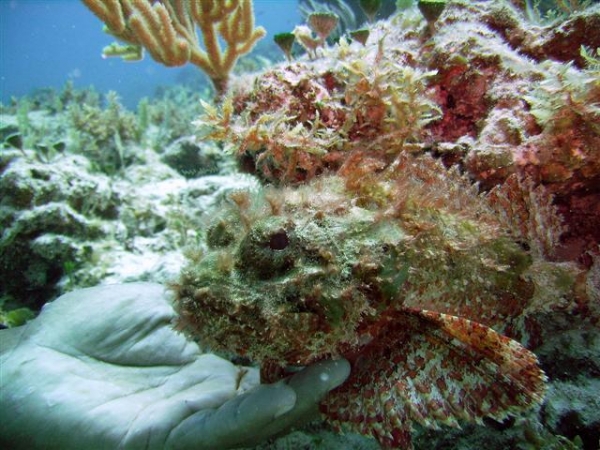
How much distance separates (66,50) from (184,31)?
5465 inches

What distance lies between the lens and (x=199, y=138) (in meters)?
2.90

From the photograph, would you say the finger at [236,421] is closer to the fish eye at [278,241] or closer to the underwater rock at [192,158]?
the fish eye at [278,241]

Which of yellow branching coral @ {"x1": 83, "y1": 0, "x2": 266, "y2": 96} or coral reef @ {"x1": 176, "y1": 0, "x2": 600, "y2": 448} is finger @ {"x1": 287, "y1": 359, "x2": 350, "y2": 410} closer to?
coral reef @ {"x1": 176, "y1": 0, "x2": 600, "y2": 448}

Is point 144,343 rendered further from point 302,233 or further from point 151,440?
point 302,233

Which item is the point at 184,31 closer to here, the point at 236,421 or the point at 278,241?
the point at 278,241

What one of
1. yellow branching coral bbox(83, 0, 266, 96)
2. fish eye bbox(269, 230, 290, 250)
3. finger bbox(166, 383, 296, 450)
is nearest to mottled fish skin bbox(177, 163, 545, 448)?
fish eye bbox(269, 230, 290, 250)

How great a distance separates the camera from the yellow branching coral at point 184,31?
4285 millimetres

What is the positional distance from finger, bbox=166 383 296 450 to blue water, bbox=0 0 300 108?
81105 mm

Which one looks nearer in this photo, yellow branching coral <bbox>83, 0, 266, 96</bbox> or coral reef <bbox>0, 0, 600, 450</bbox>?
coral reef <bbox>0, 0, 600, 450</bbox>

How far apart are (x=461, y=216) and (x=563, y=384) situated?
1.16 m

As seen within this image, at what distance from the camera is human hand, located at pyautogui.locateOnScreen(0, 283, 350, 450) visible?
5.82 feet

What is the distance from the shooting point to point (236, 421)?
1717 millimetres

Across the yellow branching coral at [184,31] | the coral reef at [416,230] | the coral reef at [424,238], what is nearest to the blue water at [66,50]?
the yellow branching coral at [184,31]

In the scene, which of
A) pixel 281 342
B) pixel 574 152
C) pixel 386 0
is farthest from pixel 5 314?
pixel 386 0
